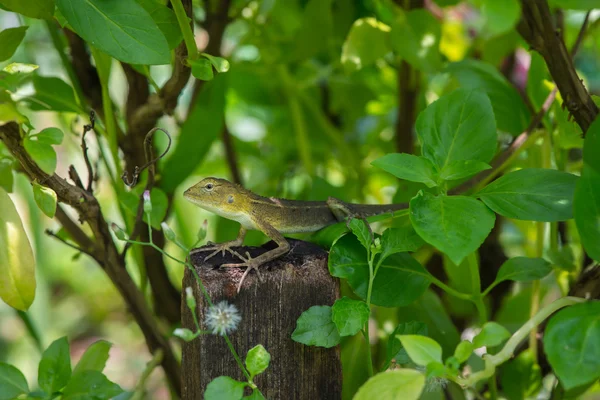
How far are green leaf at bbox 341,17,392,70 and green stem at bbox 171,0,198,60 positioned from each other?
1.95 feet

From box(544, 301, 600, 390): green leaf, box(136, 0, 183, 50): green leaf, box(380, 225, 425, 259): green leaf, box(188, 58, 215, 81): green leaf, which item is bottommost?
box(544, 301, 600, 390): green leaf

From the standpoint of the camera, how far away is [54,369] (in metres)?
1.37

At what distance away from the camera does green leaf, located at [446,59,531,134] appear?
176 centimetres

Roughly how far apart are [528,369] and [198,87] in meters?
1.32

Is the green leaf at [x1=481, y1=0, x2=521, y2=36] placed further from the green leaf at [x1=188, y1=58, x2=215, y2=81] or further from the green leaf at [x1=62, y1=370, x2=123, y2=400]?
the green leaf at [x1=62, y1=370, x2=123, y2=400]

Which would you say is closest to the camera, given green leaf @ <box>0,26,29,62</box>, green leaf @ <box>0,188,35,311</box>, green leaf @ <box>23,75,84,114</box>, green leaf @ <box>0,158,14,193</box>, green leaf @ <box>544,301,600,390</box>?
green leaf @ <box>544,301,600,390</box>

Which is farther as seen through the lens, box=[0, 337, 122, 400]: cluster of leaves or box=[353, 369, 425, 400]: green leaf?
box=[0, 337, 122, 400]: cluster of leaves

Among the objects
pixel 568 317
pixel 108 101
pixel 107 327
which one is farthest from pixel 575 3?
pixel 107 327

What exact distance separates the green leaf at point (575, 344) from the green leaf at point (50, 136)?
971 mm

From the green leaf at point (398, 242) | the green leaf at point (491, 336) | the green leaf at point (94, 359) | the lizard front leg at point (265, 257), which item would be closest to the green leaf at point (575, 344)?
the green leaf at point (491, 336)

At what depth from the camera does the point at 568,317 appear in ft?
3.69

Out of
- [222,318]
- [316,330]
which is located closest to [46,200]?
[222,318]

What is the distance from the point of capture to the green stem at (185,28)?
4.30ft

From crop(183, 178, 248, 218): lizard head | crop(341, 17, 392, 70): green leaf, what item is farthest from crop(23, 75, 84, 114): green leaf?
crop(341, 17, 392, 70): green leaf
